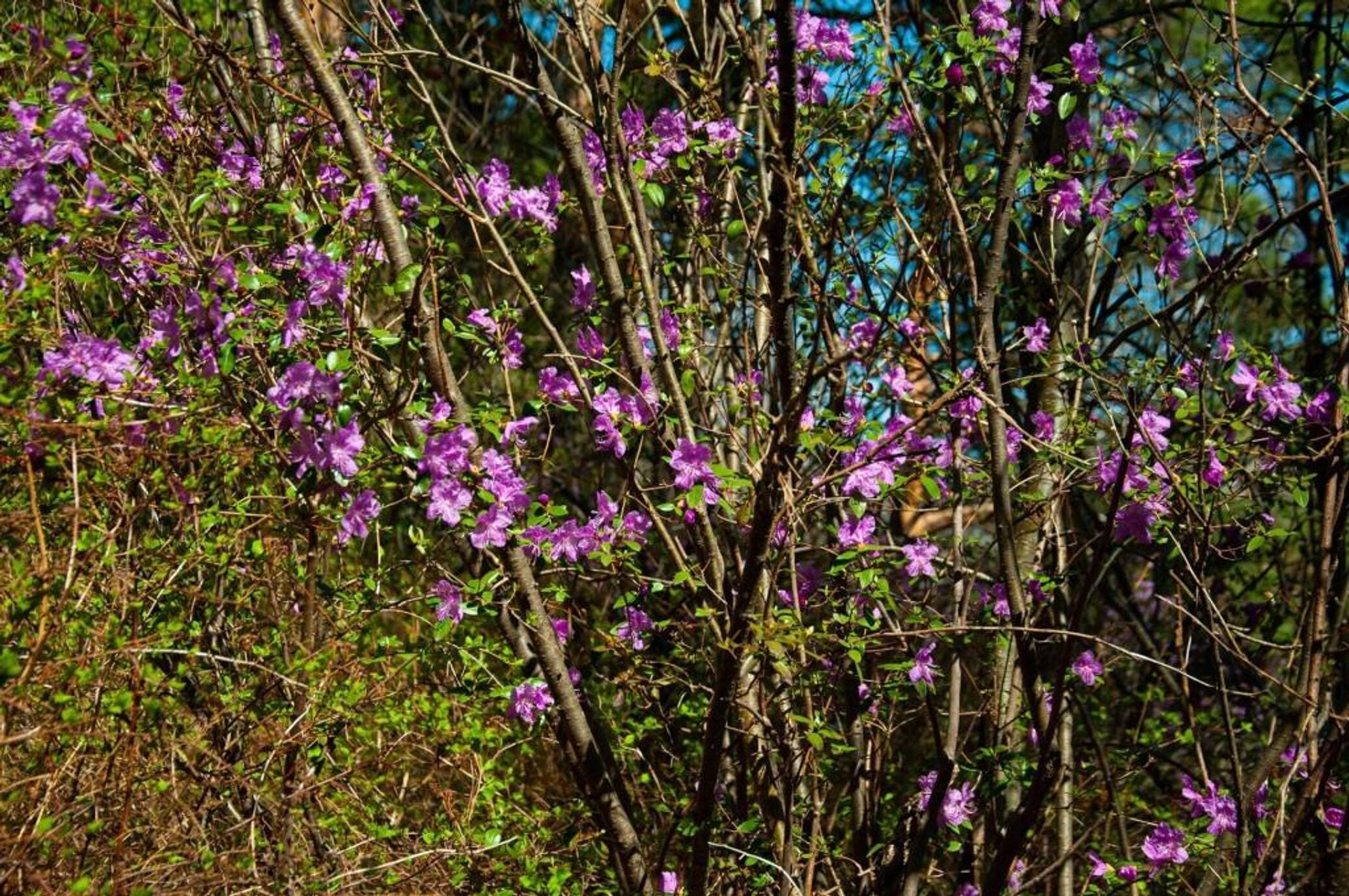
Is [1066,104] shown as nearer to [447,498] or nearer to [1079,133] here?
[1079,133]

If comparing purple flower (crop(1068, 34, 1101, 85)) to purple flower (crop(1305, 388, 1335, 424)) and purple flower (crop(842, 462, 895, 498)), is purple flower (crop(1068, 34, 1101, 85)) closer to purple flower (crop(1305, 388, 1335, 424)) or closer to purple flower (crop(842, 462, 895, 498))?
purple flower (crop(1305, 388, 1335, 424))

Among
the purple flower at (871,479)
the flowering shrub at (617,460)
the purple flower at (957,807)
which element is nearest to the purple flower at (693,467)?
the flowering shrub at (617,460)

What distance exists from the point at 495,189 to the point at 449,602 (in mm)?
1031

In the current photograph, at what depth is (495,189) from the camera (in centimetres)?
325

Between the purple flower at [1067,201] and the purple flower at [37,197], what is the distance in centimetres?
221

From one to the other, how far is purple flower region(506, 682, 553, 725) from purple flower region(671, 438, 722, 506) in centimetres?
61

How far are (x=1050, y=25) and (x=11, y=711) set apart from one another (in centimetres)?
316

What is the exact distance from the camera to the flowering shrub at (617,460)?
2.66m

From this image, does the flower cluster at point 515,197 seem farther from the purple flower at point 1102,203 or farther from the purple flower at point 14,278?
the purple flower at point 1102,203

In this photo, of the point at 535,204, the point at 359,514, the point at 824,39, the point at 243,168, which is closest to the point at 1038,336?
the point at 824,39

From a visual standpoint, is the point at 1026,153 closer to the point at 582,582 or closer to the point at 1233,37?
the point at 1233,37

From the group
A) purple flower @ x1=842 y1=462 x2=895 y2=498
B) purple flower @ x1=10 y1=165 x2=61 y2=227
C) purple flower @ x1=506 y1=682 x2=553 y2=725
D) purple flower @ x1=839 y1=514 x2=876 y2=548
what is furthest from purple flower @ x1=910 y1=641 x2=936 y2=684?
purple flower @ x1=10 y1=165 x2=61 y2=227

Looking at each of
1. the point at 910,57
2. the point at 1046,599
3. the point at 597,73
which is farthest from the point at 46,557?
the point at 1046,599

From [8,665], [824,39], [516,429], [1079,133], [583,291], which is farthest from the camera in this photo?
[1079,133]
